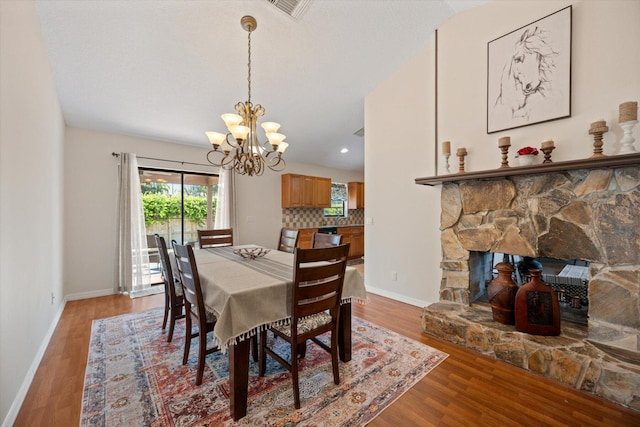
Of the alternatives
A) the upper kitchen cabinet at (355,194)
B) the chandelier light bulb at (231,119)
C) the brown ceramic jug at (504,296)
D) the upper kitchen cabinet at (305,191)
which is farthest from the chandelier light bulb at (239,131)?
the upper kitchen cabinet at (355,194)

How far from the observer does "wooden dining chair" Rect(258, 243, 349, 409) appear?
1.56 meters

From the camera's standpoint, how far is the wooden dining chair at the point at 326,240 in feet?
7.90

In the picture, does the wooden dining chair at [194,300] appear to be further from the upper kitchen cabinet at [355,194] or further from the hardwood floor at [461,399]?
the upper kitchen cabinet at [355,194]

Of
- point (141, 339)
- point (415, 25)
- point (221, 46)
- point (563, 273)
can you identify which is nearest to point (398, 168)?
point (415, 25)

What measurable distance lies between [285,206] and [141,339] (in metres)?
3.57

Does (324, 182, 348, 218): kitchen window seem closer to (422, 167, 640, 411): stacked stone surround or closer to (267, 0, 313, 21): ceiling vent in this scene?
(422, 167, 640, 411): stacked stone surround

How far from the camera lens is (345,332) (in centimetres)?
213

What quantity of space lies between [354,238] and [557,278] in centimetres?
426

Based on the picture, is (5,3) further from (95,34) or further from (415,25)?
(415,25)

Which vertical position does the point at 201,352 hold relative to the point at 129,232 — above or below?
below

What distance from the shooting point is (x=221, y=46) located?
280cm

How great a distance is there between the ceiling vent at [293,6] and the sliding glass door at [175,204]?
3187 mm

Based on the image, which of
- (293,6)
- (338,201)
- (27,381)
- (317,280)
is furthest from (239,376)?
(338,201)

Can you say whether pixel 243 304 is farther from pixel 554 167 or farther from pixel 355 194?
pixel 355 194
